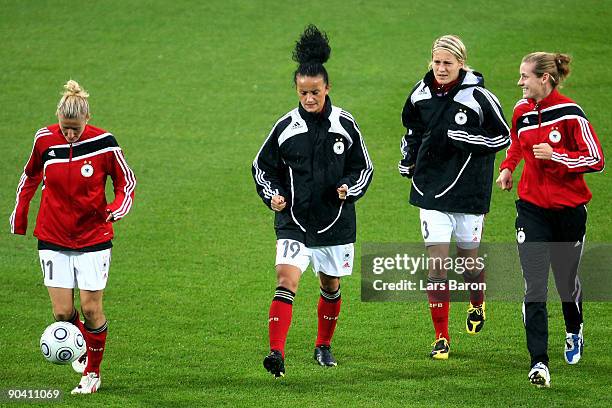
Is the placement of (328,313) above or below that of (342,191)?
below

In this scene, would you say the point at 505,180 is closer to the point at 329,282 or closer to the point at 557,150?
the point at 557,150

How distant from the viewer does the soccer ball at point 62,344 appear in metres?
7.18

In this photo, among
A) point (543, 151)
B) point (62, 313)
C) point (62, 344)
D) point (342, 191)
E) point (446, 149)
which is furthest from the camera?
point (446, 149)

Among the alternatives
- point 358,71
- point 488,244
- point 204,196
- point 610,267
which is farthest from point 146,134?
point 610,267

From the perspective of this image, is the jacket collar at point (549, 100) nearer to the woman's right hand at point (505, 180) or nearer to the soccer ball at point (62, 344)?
the woman's right hand at point (505, 180)

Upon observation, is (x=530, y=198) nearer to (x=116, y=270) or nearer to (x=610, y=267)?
(x=610, y=267)

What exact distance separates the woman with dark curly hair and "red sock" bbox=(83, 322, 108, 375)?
3.87ft

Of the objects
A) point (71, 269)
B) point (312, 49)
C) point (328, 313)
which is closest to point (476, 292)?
point (328, 313)

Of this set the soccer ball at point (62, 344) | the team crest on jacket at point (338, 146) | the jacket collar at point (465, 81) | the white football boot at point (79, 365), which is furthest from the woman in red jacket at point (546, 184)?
the white football boot at point (79, 365)

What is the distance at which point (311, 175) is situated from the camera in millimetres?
7723

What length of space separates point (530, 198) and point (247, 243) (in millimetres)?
4924

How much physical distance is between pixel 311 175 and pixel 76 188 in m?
1.58

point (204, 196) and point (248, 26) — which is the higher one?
point (248, 26)

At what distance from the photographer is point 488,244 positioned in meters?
11.6
